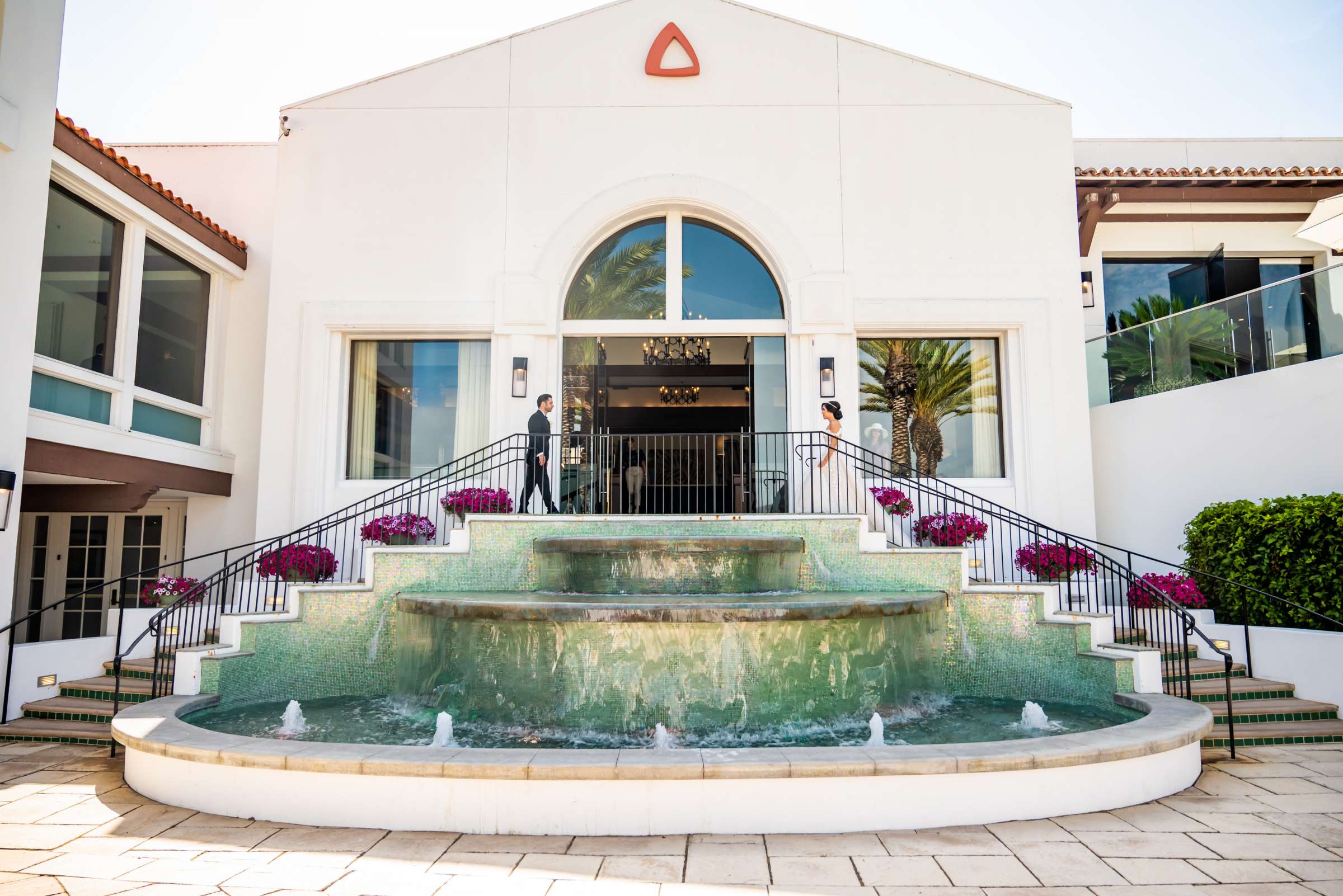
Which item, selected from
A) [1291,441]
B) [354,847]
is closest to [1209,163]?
[1291,441]

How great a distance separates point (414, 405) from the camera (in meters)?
11.9

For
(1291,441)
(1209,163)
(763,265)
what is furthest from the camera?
(1209,163)

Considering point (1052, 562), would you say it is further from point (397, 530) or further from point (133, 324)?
point (133, 324)

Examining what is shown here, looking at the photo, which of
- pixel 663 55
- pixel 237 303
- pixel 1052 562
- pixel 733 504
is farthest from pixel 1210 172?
pixel 237 303

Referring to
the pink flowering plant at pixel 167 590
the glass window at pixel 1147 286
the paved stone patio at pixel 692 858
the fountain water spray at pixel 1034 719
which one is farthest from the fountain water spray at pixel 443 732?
the glass window at pixel 1147 286

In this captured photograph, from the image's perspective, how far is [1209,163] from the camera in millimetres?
14016

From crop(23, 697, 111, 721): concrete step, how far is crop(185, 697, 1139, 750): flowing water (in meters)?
1.01

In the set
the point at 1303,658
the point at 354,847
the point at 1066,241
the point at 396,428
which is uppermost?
the point at 1066,241

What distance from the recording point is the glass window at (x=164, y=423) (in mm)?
9930

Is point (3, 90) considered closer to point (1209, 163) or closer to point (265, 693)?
point (265, 693)

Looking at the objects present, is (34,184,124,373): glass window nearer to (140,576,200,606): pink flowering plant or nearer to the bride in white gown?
(140,576,200,606): pink flowering plant

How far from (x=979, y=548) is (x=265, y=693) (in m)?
8.68

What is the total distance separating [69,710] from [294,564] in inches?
106

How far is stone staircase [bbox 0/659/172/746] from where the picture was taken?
6852 mm
